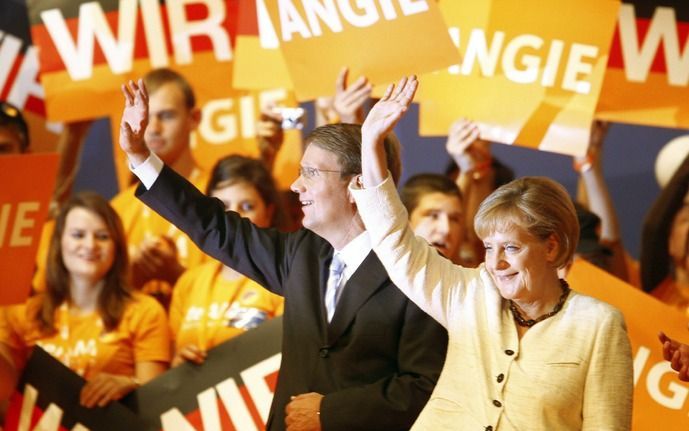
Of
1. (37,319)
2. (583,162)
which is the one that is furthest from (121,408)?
(583,162)

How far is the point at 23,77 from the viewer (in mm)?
4836

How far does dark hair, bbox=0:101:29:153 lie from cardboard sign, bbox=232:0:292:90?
0.85m

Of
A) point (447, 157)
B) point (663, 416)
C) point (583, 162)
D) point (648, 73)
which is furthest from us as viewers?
point (447, 157)

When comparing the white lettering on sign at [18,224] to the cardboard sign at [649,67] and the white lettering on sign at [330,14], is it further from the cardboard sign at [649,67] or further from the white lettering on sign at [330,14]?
the cardboard sign at [649,67]

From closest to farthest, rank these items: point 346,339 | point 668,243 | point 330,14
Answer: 1. point 346,339
2. point 330,14
3. point 668,243

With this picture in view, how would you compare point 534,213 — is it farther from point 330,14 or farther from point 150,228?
point 150,228

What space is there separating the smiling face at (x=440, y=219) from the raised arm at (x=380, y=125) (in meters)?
1.30

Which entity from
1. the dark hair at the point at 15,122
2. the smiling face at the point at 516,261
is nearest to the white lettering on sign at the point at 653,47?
the smiling face at the point at 516,261

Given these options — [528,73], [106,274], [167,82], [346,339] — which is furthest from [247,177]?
[346,339]

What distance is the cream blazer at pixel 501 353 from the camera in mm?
2135

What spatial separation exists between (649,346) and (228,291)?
1.29m

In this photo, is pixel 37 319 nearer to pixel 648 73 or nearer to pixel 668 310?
pixel 668 310

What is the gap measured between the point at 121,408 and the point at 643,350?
1.44 meters

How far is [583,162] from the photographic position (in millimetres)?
4215
